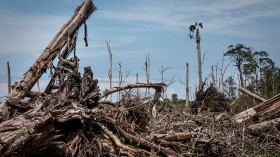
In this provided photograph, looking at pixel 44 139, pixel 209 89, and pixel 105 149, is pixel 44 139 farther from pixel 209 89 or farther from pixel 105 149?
pixel 209 89

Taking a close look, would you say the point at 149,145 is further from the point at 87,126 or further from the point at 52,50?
the point at 52,50

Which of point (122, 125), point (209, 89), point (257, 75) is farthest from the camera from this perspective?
point (257, 75)

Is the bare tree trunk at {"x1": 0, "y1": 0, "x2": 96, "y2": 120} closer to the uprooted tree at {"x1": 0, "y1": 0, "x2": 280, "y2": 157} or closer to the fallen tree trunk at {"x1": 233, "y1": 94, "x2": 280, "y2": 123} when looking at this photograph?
the uprooted tree at {"x1": 0, "y1": 0, "x2": 280, "y2": 157}

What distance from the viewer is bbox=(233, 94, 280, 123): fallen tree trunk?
13.0 metres

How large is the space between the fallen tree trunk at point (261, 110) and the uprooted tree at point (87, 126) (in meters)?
1.53

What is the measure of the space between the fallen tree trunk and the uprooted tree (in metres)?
1.53

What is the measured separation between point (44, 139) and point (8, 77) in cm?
2035

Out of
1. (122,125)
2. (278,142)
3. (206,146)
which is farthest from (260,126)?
(122,125)

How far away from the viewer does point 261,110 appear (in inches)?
524

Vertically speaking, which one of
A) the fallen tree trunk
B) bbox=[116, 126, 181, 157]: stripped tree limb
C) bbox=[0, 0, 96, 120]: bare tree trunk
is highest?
bbox=[0, 0, 96, 120]: bare tree trunk

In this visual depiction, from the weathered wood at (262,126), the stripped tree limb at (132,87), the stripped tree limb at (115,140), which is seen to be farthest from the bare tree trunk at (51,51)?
the weathered wood at (262,126)

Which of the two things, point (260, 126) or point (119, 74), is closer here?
point (260, 126)

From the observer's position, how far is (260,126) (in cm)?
1262

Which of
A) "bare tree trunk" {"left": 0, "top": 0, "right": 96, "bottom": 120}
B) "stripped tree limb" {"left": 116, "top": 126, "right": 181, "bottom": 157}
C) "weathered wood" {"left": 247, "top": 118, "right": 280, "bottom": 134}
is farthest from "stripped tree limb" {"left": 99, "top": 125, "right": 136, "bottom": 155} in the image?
"weathered wood" {"left": 247, "top": 118, "right": 280, "bottom": 134}
